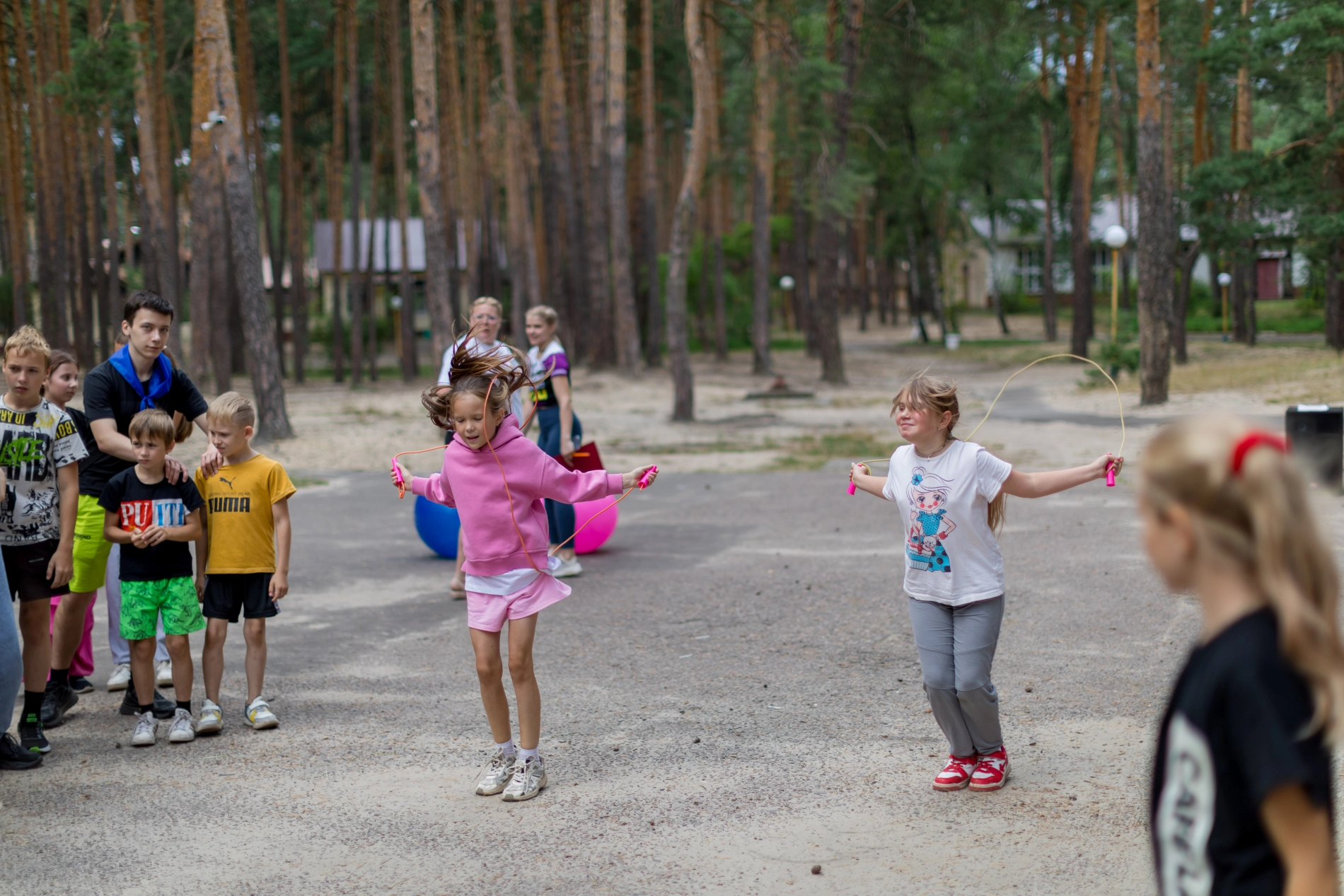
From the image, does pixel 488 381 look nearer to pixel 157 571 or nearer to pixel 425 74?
pixel 157 571

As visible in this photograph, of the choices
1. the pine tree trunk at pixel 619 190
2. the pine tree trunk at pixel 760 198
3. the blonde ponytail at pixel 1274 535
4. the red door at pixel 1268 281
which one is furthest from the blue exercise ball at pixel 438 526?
the red door at pixel 1268 281

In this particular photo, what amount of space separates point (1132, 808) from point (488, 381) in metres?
2.76

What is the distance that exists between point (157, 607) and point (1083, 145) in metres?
32.0

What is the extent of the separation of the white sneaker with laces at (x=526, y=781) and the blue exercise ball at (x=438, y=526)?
15.2ft

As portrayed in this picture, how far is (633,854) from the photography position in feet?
12.8

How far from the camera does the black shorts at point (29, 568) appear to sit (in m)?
5.01

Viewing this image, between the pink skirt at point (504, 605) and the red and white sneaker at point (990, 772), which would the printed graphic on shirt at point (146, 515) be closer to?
the pink skirt at point (504, 605)

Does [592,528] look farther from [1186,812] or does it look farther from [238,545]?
[1186,812]

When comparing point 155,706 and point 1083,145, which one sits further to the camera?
point 1083,145

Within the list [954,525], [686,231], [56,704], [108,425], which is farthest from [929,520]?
[686,231]

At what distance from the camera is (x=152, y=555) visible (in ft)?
16.8

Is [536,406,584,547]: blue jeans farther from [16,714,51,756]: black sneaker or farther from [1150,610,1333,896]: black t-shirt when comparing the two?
[1150,610,1333,896]: black t-shirt

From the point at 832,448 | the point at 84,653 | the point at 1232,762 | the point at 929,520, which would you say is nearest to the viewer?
the point at 1232,762

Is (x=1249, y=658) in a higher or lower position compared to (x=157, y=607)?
higher
